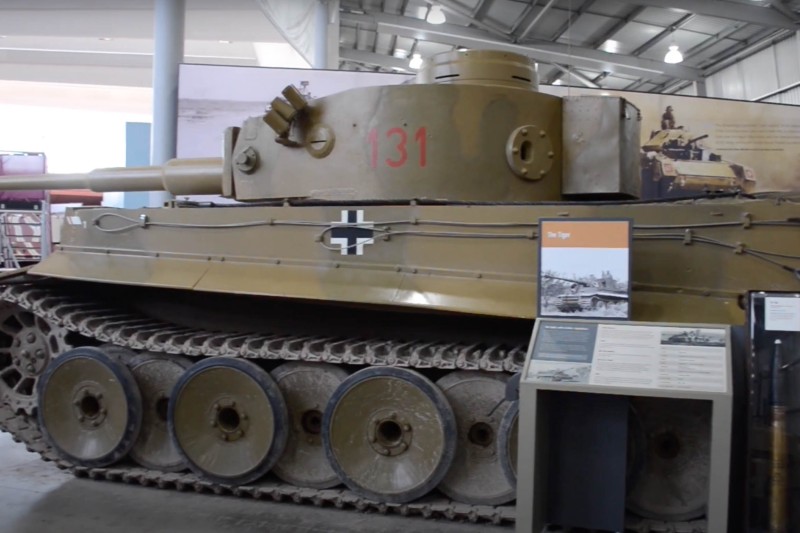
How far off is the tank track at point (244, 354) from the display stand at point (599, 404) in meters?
0.68

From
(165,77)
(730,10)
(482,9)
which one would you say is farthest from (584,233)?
(482,9)

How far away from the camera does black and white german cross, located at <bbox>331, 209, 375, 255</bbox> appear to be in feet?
17.7

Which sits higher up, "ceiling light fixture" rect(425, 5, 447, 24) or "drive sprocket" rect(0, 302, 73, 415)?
"ceiling light fixture" rect(425, 5, 447, 24)

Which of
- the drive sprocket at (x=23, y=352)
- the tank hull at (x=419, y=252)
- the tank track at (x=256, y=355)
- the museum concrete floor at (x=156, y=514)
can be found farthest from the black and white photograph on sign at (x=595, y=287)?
the drive sprocket at (x=23, y=352)

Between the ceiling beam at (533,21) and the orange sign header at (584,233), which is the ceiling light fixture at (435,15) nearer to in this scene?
the ceiling beam at (533,21)

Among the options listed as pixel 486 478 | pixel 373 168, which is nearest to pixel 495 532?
pixel 486 478

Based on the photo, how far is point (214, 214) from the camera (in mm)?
5883

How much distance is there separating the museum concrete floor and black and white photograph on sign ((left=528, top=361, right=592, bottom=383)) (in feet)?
5.20

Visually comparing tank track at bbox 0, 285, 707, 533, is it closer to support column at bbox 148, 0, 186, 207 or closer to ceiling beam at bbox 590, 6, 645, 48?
support column at bbox 148, 0, 186, 207

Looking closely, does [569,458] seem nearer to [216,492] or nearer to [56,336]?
[216,492]

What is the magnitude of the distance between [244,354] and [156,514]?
3.90 feet

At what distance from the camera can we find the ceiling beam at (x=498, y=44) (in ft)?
54.0

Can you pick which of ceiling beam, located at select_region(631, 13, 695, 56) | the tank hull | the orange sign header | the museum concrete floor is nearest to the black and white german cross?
the tank hull

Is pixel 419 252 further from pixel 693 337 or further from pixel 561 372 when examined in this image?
pixel 693 337
